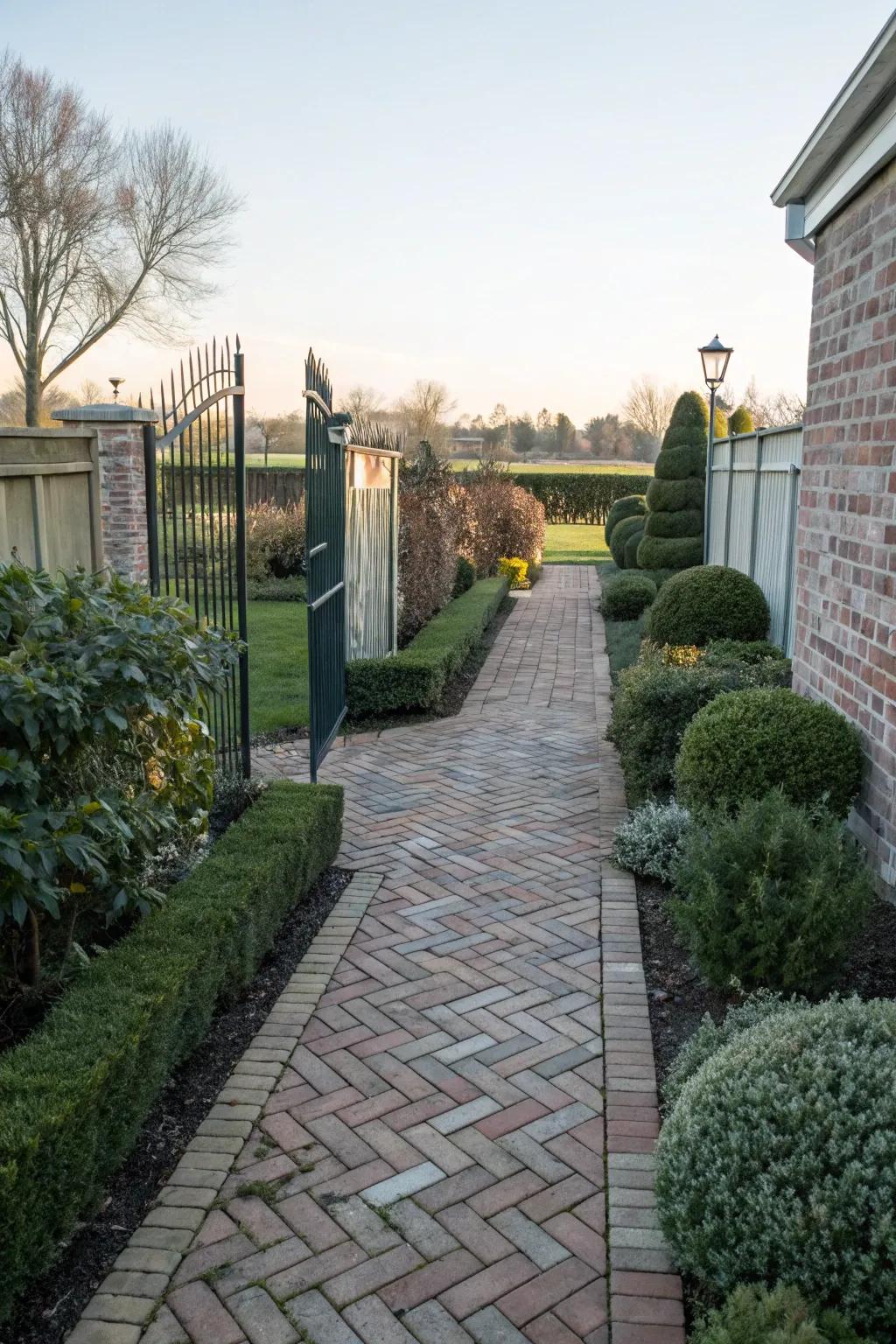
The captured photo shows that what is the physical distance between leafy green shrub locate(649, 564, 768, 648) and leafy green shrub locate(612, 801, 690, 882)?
3893 millimetres

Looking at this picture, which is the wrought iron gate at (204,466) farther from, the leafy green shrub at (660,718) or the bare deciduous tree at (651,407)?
the bare deciduous tree at (651,407)

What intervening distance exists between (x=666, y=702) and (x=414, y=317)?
15841mm

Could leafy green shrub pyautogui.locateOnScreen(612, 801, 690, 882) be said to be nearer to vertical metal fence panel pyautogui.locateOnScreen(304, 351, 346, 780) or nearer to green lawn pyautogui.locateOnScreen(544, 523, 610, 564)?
vertical metal fence panel pyautogui.locateOnScreen(304, 351, 346, 780)

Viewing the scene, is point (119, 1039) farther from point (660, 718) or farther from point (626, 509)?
point (626, 509)

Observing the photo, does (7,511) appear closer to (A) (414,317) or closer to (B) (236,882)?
(B) (236,882)

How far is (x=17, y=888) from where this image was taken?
8.59ft

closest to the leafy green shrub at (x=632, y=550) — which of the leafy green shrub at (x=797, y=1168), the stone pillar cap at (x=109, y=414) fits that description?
the stone pillar cap at (x=109, y=414)

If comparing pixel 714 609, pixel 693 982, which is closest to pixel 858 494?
pixel 693 982

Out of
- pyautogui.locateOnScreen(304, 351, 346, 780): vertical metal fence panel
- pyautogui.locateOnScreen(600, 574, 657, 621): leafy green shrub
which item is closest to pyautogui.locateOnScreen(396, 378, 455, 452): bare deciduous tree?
pyautogui.locateOnScreen(600, 574, 657, 621): leafy green shrub

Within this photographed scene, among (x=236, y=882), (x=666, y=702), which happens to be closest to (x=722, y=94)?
(x=666, y=702)

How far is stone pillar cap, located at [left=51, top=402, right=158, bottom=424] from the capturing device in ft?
16.0

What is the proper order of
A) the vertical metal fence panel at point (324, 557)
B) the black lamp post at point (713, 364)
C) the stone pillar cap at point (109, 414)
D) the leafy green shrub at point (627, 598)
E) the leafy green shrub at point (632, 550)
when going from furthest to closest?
the leafy green shrub at point (632, 550)
the leafy green shrub at point (627, 598)
the black lamp post at point (713, 364)
the vertical metal fence panel at point (324, 557)
the stone pillar cap at point (109, 414)

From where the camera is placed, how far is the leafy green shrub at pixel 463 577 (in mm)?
16141

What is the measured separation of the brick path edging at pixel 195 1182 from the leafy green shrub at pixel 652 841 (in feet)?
5.29
